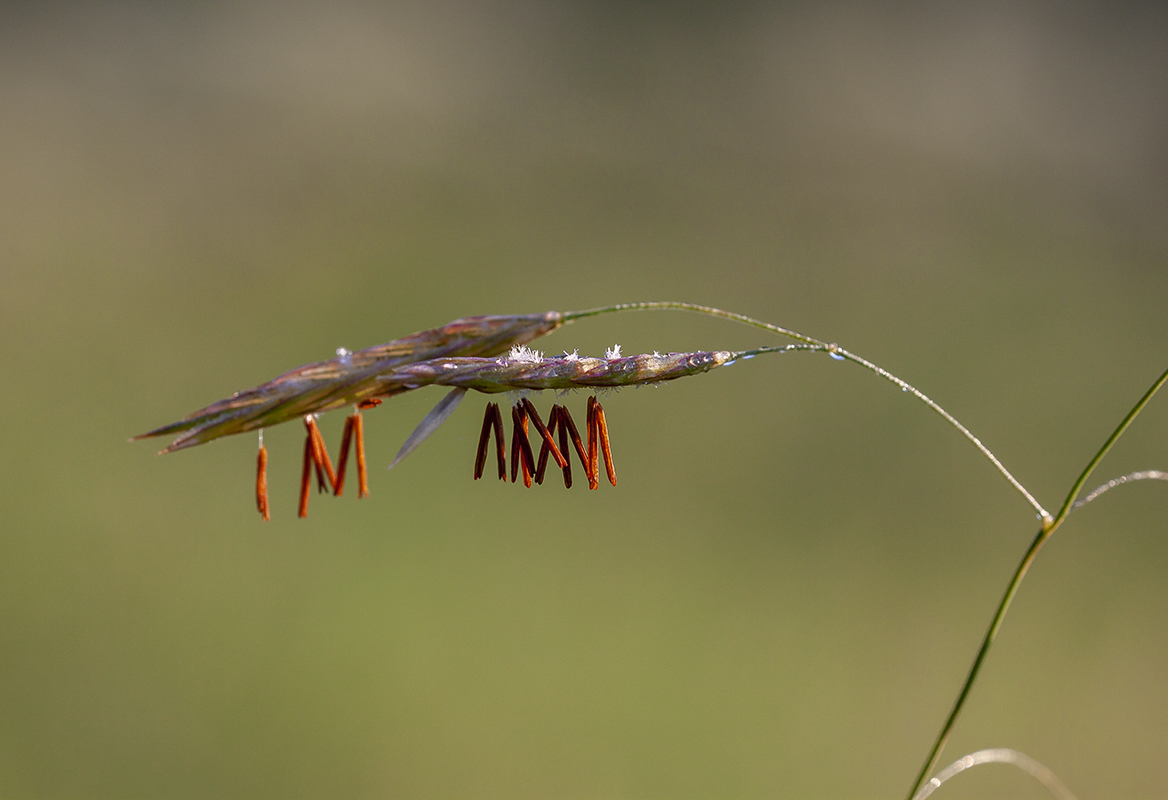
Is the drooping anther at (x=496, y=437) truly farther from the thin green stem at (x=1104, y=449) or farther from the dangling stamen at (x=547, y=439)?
the thin green stem at (x=1104, y=449)

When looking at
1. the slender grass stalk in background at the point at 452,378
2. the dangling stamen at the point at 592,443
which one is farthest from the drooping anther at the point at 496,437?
the dangling stamen at the point at 592,443

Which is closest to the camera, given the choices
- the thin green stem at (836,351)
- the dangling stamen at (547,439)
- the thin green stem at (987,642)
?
the thin green stem at (836,351)

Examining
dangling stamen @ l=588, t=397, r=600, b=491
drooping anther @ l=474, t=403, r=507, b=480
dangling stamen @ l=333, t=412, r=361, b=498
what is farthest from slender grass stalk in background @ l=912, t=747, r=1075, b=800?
dangling stamen @ l=333, t=412, r=361, b=498

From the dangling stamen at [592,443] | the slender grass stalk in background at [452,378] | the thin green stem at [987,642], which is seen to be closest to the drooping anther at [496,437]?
the slender grass stalk in background at [452,378]

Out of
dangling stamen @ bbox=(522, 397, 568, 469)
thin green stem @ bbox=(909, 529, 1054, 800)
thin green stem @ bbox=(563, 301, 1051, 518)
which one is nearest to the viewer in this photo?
thin green stem @ bbox=(563, 301, 1051, 518)

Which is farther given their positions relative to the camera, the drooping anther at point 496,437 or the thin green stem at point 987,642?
the drooping anther at point 496,437

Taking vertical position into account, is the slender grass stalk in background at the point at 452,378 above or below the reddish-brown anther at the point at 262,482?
above

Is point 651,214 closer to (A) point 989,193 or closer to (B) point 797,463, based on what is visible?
(B) point 797,463

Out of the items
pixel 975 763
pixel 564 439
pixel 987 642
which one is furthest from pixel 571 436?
pixel 975 763

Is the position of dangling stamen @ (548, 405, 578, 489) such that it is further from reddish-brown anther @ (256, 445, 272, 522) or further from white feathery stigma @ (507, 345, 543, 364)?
reddish-brown anther @ (256, 445, 272, 522)

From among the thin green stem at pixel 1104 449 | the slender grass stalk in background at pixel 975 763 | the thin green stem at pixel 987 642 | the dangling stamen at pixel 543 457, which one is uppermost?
the dangling stamen at pixel 543 457

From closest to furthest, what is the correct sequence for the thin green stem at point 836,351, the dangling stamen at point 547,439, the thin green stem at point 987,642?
the thin green stem at point 836,351, the thin green stem at point 987,642, the dangling stamen at point 547,439
